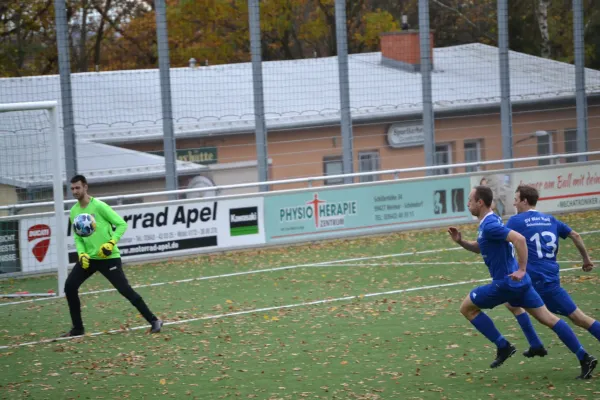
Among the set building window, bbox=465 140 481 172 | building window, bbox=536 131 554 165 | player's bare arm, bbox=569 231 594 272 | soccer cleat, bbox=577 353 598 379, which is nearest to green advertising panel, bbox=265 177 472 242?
building window, bbox=465 140 481 172

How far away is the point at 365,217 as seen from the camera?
20.2 metres

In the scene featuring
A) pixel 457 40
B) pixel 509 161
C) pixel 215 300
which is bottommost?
pixel 215 300

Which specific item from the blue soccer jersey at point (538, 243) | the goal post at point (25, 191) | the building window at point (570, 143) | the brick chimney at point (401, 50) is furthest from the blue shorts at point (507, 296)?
the brick chimney at point (401, 50)

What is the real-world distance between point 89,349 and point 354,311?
347 cm

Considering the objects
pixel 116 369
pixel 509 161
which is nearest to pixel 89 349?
pixel 116 369

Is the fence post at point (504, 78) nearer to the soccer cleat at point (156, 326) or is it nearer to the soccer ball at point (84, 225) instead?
the soccer cleat at point (156, 326)

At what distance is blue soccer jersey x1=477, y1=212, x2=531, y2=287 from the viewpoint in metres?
8.14

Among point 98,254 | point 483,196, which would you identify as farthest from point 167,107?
point 483,196

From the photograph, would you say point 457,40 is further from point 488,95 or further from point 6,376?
point 6,376

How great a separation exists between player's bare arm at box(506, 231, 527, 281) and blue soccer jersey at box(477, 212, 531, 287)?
105mm

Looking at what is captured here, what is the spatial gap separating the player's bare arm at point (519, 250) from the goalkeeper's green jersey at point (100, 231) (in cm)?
496

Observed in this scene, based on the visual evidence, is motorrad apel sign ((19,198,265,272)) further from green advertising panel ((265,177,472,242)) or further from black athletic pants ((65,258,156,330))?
black athletic pants ((65,258,156,330))

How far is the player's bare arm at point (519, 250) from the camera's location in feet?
25.9

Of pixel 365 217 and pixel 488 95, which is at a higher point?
pixel 488 95
